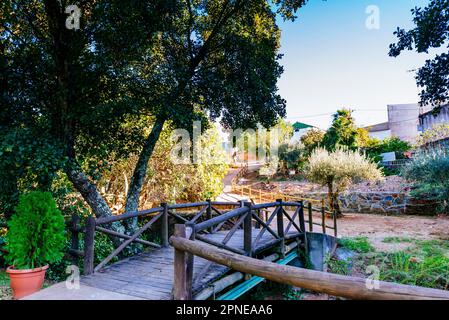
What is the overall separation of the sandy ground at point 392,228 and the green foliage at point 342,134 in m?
10.4

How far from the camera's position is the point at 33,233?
3.89 metres

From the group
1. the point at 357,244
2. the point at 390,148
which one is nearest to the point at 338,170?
the point at 357,244

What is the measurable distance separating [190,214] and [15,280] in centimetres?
678

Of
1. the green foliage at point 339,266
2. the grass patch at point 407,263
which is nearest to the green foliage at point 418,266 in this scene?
the grass patch at point 407,263

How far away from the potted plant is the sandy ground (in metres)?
9.51

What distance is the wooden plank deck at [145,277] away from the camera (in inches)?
143

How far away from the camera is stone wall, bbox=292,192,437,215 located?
618 inches

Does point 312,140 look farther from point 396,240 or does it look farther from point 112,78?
point 112,78

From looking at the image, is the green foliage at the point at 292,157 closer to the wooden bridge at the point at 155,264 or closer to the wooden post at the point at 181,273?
the wooden bridge at the point at 155,264

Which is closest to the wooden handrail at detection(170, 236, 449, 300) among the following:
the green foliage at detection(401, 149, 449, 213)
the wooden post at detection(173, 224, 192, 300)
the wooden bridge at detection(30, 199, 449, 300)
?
the wooden bridge at detection(30, 199, 449, 300)

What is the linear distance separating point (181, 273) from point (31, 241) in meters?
2.29
